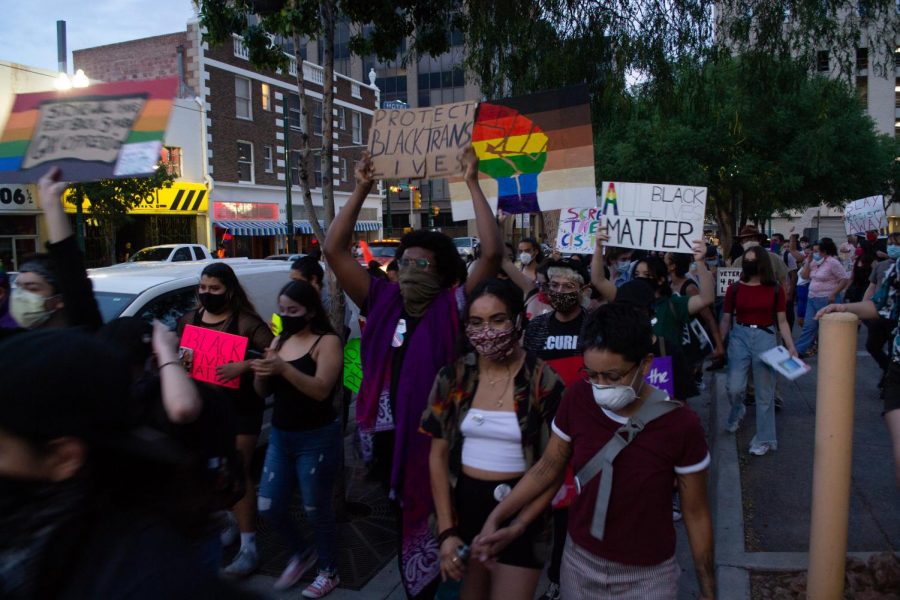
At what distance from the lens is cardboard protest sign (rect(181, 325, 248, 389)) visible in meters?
4.09

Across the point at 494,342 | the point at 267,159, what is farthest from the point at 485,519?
the point at 267,159

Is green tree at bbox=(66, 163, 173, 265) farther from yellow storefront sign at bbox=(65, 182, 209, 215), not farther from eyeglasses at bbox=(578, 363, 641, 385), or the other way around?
eyeglasses at bbox=(578, 363, 641, 385)

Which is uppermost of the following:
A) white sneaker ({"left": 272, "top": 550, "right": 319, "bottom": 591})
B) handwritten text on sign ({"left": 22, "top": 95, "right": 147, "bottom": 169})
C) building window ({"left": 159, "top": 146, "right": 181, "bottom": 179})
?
building window ({"left": 159, "top": 146, "right": 181, "bottom": 179})

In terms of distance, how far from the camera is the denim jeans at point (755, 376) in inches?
240

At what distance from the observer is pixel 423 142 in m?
3.86

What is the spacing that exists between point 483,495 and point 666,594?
77 centimetres

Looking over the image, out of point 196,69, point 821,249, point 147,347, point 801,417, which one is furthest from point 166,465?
point 196,69

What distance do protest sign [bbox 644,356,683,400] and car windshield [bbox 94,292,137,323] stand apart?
3.72m

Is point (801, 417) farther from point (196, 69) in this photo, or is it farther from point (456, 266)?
point (196, 69)

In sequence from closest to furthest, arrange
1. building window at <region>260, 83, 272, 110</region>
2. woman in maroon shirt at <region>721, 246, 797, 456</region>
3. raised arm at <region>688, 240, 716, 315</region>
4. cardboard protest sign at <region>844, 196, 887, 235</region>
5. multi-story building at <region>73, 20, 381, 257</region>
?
raised arm at <region>688, 240, 716, 315</region> < woman in maroon shirt at <region>721, 246, 797, 456</region> < cardboard protest sign at <region>844, 196, 887, 235</region> < multi-story building at <region>73, 20, 381, 257</region> < building window at <region>260, 83, 272, 110</region>

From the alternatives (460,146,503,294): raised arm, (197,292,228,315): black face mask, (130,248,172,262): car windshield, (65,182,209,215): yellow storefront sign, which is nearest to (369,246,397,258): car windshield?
(130,248,172,262): car windshield

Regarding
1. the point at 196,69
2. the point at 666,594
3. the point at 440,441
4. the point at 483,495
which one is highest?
the point at 196,69

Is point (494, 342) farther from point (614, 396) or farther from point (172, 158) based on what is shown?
point (172, 158)

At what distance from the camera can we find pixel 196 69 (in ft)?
99.4
